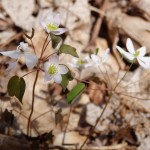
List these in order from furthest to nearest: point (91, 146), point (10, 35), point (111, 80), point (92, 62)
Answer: point (10, 35)
point (111, 80)
point (91, 146)
point (92, 62)

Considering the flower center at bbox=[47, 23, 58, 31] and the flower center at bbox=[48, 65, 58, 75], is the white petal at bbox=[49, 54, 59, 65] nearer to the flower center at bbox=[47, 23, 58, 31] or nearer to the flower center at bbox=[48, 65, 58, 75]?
the flower center at bbox=[48, 65, 58, 75]

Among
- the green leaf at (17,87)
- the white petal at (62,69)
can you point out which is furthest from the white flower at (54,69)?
the green leaf at (17,87)

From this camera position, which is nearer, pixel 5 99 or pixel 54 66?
pixel 54 66

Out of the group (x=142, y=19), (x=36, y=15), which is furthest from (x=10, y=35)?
(x=142, y=19)

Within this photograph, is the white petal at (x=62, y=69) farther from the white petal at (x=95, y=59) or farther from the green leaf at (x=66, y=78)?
the white petal at (x=95, y=59)

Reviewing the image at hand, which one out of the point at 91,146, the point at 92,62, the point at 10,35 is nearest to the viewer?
the point at 92,62

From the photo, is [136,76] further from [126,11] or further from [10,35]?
[10,35]

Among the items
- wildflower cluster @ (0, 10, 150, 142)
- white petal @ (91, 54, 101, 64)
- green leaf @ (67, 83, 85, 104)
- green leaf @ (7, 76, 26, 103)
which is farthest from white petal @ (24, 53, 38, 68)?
white petal @ (91, 54, 101, 64)
